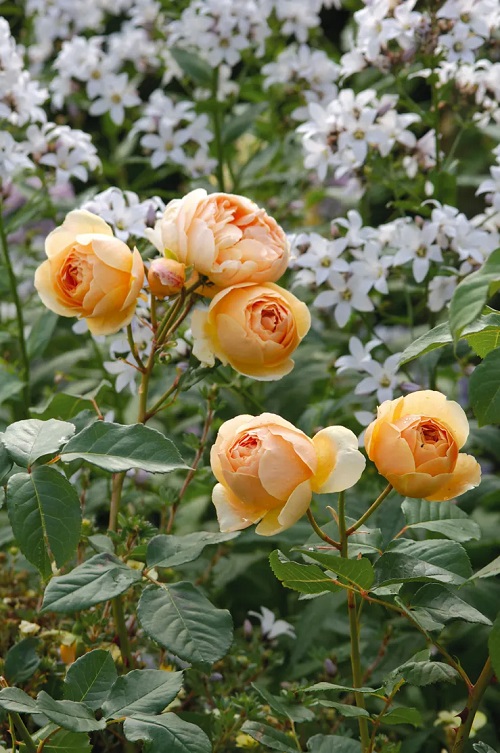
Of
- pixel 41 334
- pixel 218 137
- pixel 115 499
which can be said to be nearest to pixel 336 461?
pixel 115 499

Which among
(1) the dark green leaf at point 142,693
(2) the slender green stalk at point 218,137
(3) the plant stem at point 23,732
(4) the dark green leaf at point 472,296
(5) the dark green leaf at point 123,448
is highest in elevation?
(4) the dark green leaf at point 472,296

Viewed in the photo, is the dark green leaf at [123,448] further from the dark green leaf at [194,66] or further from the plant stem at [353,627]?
the dark green leaf at [194,66]

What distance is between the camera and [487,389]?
0.62 meters

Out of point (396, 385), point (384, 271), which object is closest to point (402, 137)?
point (384, 271)

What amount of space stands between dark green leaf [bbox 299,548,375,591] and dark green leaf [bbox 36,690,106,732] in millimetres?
162

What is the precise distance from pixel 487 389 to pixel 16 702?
1.16ft

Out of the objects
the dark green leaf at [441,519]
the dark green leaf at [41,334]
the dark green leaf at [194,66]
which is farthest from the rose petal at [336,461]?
the dark green leaf at [194,66]

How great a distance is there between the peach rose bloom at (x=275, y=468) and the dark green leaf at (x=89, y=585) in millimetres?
88

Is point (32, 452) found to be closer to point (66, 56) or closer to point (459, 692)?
point (459, 692)

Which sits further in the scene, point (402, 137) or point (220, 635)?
point (402, 137)

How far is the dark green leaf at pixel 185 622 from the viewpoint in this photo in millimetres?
624

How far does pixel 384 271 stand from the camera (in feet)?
3.68

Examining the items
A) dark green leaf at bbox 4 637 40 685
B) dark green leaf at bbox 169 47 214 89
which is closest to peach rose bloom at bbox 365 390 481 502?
dark green leaf at bbox 4 637 40 685

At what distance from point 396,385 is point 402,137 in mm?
346
